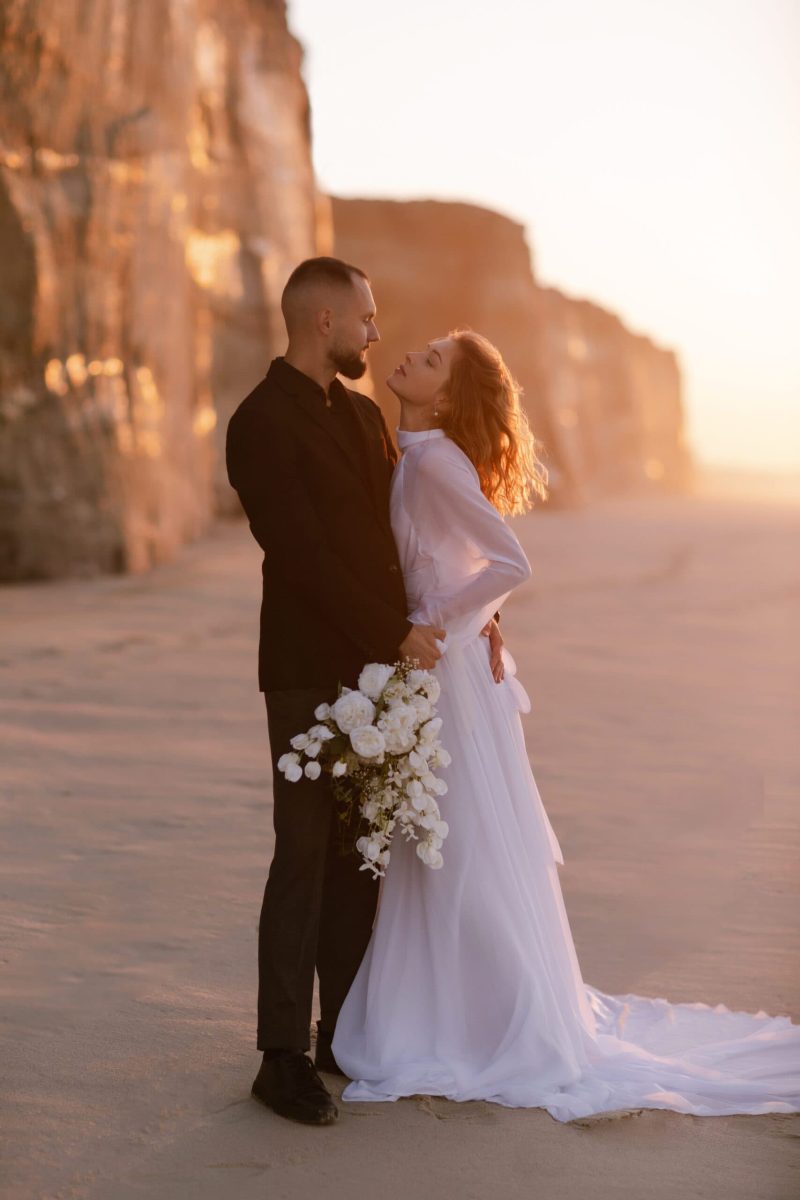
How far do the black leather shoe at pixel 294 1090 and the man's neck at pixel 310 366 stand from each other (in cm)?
171

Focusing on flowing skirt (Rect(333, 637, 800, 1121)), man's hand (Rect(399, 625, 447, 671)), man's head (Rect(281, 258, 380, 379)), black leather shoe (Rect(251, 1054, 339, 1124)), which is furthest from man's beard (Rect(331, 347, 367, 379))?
black leather shoe (Rect(251, 1054, 339, 1124))

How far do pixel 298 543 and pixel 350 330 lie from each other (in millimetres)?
598

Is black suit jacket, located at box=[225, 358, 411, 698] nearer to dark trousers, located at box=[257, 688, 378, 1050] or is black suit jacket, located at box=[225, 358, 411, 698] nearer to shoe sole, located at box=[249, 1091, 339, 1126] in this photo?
dark trousers, located at box=[257, 688, 378, 1050]

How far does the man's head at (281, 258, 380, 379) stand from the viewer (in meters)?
4.05

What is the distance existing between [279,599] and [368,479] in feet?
1.36

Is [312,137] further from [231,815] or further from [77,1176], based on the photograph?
[77,1176]

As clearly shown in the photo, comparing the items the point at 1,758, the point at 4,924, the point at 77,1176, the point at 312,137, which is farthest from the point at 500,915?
the point at 312,137

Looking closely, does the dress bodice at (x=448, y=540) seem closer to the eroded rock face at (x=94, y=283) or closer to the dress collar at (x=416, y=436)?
the dress collar at (x=416, y=436)

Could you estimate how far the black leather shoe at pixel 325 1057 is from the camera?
13.6 ft

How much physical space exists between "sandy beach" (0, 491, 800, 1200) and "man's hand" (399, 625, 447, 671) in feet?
3.60

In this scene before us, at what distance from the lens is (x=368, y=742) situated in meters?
3.83

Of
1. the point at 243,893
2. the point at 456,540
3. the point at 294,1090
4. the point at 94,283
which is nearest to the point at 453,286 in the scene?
the point at 94,283

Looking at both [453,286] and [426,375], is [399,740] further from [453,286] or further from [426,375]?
[453,286]

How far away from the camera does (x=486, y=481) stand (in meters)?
4.28
